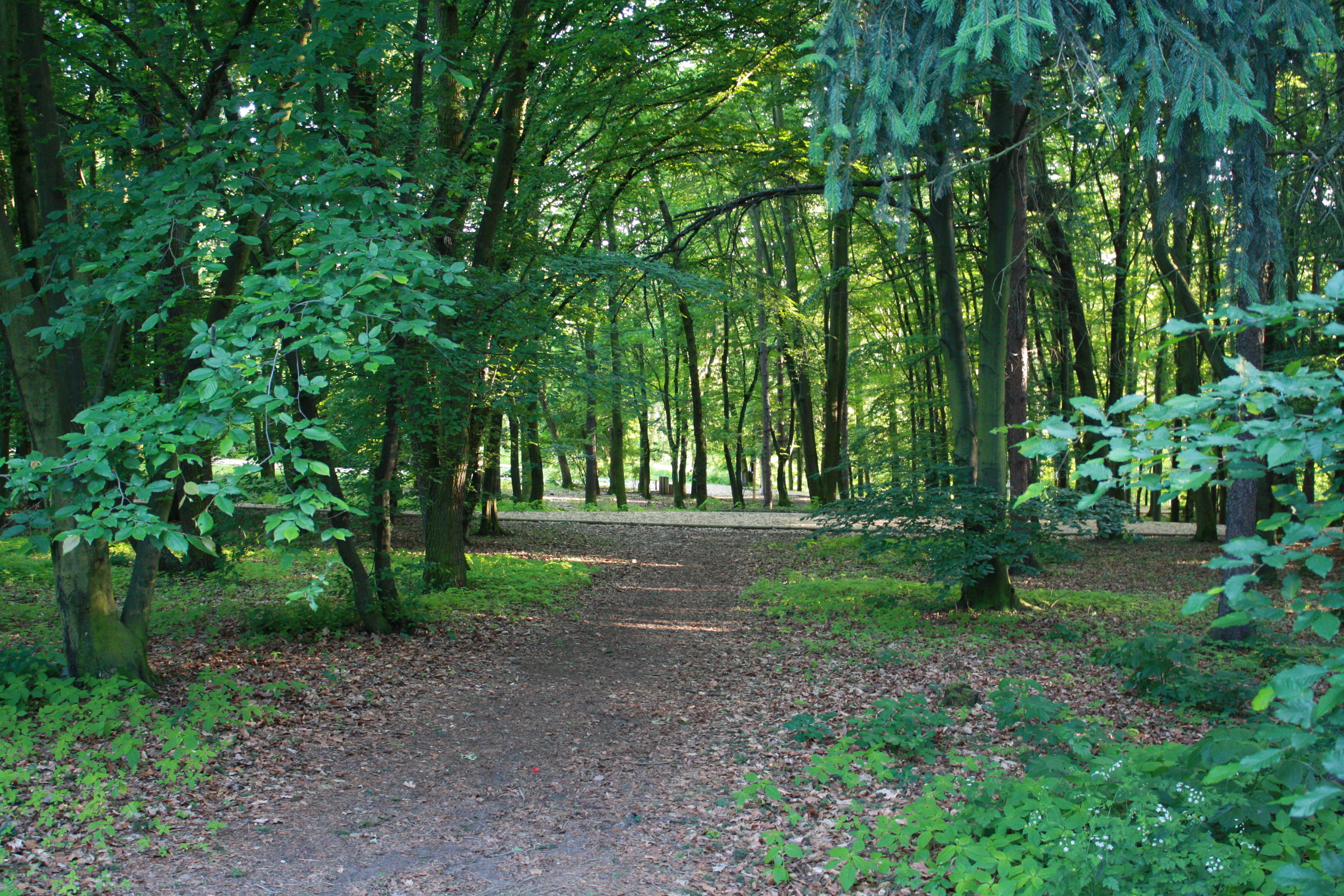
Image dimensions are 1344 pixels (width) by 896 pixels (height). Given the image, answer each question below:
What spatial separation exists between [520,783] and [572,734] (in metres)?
0.86

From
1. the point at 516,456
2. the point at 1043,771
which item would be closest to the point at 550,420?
the point at 516,456

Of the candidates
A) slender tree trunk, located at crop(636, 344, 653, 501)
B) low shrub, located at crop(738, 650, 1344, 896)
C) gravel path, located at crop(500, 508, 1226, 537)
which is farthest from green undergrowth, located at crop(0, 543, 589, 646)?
slender tree trunk, located at crop(636, 344, 653, 501)

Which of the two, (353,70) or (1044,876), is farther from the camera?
(353,70)

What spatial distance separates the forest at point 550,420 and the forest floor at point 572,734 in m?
0.04

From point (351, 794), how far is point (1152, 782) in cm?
404

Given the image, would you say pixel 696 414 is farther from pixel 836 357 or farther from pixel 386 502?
pixel 386 502

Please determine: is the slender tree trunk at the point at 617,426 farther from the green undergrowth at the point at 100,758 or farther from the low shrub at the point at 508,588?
the green undergrowth at the point at 100,758

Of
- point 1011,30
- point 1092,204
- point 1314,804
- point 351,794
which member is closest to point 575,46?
point 1011,30

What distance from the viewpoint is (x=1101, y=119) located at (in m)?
5.40

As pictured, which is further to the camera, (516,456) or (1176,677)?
(516,456)

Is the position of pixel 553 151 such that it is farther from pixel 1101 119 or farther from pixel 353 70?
pixel 1101 119

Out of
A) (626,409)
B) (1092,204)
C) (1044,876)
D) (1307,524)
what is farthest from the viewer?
(1092,204)

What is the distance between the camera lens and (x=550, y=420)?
12.2 m

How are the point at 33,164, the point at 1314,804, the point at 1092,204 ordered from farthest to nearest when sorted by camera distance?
the point at 1092,204
the point at 33,164
the point at 1314,804
